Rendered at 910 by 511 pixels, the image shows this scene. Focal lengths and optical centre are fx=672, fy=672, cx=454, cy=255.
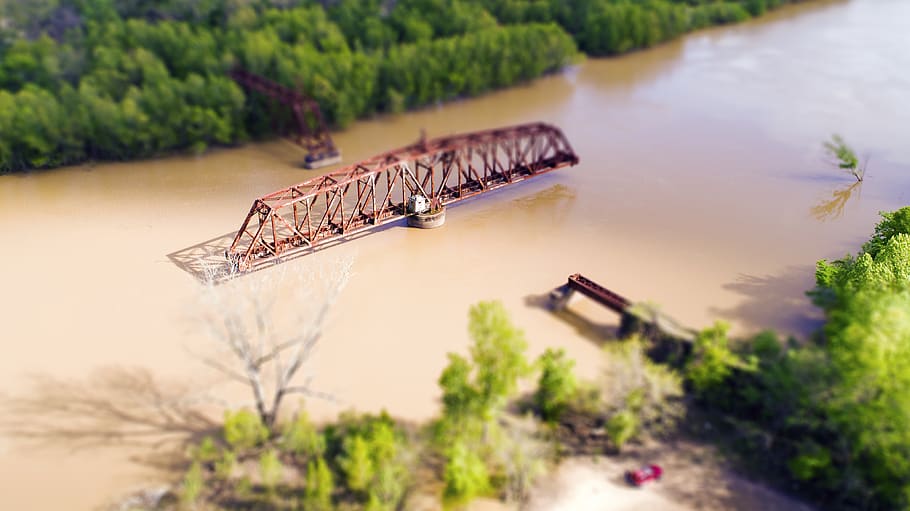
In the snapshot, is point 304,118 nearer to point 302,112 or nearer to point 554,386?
point 302,112

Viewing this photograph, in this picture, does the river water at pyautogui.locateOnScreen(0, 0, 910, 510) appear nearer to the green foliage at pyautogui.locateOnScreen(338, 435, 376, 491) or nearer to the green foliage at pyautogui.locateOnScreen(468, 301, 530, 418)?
the green foliage at pyautogui.locateOnScreen(468, 301, 530, 418)

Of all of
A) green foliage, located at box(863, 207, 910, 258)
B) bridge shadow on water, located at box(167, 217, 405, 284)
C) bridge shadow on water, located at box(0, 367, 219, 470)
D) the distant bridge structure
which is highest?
the distant bridge structure

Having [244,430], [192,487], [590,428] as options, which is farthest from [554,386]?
[192,487]

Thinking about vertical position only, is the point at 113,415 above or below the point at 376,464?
above

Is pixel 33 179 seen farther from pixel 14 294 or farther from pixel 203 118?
pixel 14 294

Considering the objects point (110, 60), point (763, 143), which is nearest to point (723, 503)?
point (763, 143)

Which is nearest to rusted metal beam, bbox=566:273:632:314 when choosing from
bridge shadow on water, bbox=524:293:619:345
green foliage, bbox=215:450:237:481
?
bridge shadow on water, bbox=524:293:619:345

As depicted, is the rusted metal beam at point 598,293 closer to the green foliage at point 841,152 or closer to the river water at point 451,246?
the river water at point 451,246
